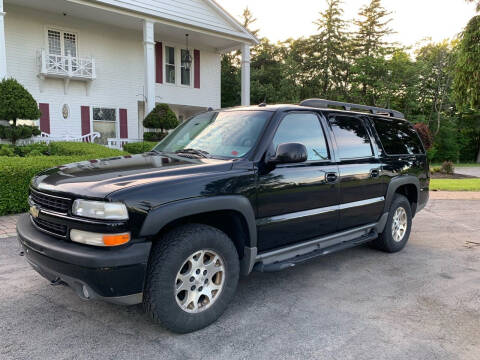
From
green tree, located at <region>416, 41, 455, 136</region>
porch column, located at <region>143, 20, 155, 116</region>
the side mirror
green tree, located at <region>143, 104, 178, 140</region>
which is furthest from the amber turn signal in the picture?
green tree, located at <region>416, 41, 455, 136</region>

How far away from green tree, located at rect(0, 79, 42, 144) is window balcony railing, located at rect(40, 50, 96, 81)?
330 centimetres

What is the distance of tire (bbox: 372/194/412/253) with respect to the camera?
16.2 feet

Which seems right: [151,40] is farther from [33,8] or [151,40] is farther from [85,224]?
[85,224]

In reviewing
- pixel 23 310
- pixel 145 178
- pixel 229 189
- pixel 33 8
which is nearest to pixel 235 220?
pixel 229 189

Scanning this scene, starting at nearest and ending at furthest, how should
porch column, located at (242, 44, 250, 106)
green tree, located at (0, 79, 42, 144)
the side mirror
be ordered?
the side mirror, green tree, located at (0, 79, 42, 144), porch column, located at (242, 44, 250, 106)

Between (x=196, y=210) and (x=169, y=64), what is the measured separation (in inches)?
653

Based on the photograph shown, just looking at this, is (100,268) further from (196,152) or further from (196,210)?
(196,152)

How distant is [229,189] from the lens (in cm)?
303

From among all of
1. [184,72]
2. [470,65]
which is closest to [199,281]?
[184,72]

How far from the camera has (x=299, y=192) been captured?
3535 mm

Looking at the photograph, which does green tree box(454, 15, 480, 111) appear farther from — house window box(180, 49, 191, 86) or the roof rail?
the roof rail

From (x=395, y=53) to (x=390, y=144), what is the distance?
93.7 ft

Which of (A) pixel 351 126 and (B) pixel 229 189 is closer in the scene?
(B) pixel 229 189

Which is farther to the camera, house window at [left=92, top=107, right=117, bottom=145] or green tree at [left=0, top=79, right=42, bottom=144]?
house window at [left=92, top=107, right=117, bottom=145]
